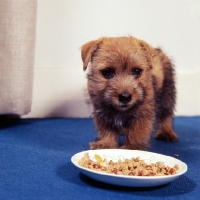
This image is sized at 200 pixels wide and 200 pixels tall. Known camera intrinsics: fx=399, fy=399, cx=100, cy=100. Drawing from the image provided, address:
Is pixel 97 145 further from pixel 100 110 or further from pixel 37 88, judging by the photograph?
pixel 37 88

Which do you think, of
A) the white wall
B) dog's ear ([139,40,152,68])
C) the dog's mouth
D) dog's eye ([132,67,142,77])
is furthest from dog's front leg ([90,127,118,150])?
the white wall

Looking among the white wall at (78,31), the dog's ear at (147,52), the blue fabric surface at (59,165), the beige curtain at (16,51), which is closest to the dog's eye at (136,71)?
the dog's ear at (147,52)

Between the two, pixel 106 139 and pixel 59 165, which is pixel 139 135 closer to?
pixel 106 139

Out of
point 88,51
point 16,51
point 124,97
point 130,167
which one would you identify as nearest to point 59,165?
point 130,167

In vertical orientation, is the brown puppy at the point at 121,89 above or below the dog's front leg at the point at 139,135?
above

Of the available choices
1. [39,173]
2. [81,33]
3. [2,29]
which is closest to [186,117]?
[81,33]

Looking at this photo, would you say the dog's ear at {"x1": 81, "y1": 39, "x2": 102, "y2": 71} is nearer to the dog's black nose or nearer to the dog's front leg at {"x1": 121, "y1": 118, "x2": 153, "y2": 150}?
the dog's black nose

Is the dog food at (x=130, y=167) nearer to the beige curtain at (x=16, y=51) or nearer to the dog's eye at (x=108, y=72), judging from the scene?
the dog's eye at (x=108, y=72)
